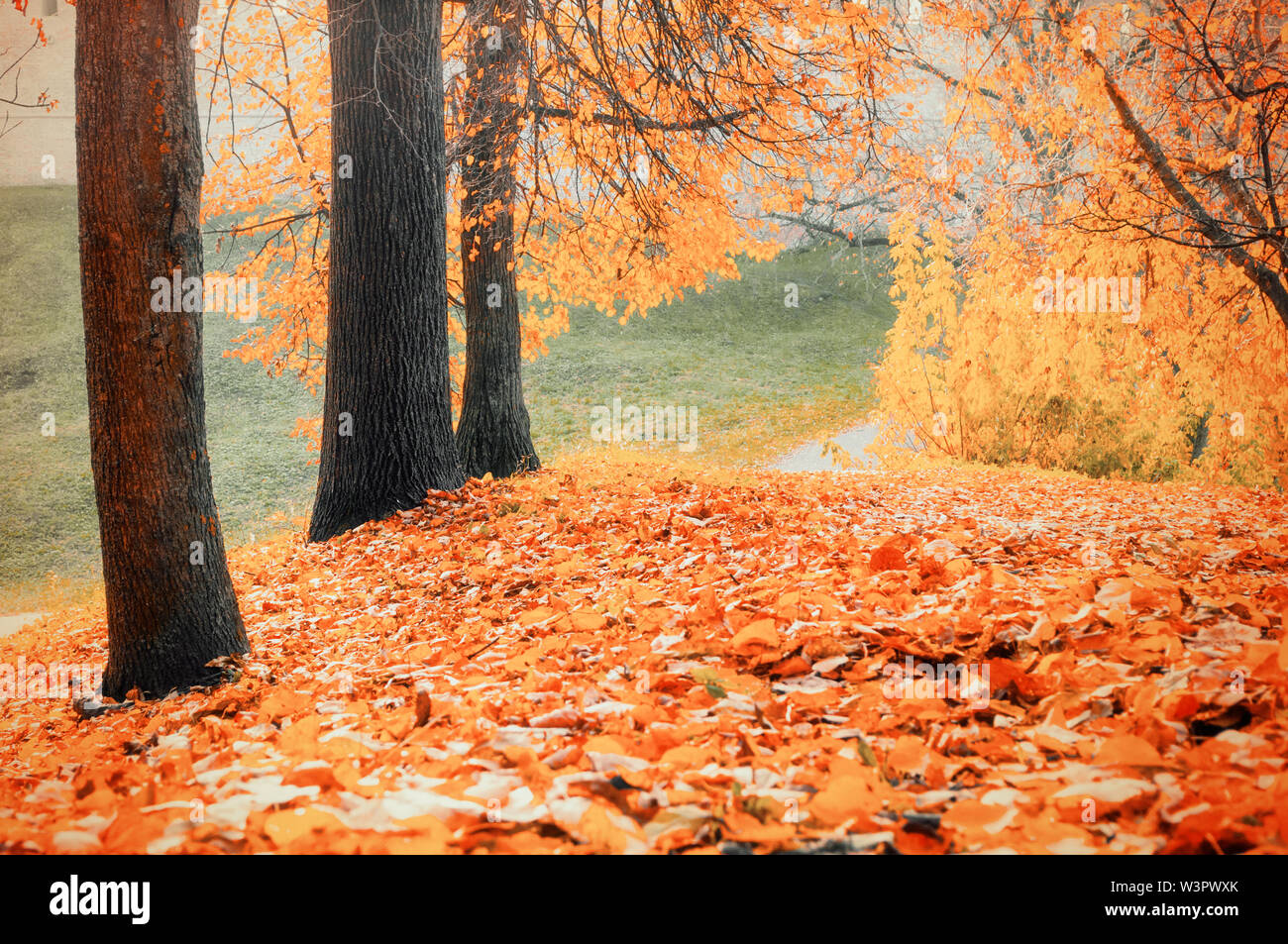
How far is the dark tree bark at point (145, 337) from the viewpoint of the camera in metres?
3.66

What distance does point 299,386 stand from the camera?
24.2 metres

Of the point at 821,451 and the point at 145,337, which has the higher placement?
the point at 145,337

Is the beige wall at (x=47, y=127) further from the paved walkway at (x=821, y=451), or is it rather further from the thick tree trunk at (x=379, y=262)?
the thick tree trunk at (x=379, y=262)

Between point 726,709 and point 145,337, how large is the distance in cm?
315

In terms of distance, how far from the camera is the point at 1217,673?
2.21 meters

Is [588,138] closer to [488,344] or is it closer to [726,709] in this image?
[488,344]

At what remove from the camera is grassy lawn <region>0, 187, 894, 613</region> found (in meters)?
17.2

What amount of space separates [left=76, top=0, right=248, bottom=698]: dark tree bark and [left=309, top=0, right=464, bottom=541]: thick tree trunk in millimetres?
2239

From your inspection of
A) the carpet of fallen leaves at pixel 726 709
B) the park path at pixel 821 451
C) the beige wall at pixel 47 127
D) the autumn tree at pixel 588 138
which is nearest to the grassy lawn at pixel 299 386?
the park path at pixel 821 451

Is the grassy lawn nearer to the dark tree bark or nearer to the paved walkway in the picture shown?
the paved walkway

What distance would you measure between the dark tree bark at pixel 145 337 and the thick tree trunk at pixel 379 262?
88.2 inches

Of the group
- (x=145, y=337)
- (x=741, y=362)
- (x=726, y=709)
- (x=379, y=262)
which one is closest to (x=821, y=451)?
(x=741, y=362)

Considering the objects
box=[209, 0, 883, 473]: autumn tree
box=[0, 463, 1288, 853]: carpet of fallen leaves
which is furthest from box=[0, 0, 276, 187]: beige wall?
box=[0, 463, 1288, 853]: carpet of fallen leaves
